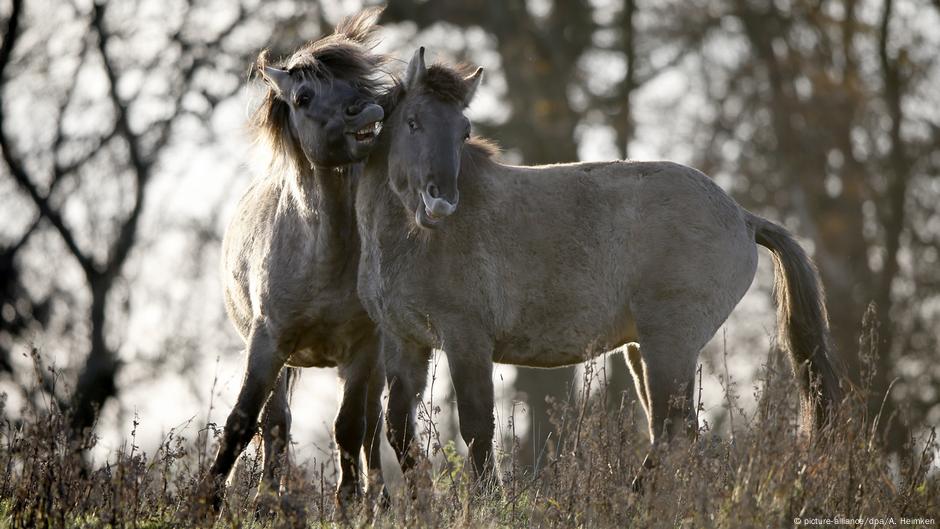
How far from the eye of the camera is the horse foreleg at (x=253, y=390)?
7512 mm

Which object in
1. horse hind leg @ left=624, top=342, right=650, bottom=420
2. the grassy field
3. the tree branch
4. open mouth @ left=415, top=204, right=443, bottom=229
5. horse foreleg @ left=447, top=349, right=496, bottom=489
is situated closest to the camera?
the grassy field

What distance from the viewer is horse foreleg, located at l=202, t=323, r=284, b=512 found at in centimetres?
751

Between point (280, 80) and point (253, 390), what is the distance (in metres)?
1.88

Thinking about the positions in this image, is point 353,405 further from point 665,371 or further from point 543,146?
point 543,146

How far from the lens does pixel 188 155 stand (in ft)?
65.3

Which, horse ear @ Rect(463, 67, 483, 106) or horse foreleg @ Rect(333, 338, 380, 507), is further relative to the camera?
horse foreleg @ Rect(333, 338, 380, 507)

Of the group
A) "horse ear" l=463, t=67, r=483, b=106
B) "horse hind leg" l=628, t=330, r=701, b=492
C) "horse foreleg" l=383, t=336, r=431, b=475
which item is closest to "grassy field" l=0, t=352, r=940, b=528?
"horse hind leg" l=628, t=330, r=701, b=492

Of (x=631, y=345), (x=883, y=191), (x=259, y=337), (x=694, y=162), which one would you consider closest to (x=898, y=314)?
(x=883, y=191)

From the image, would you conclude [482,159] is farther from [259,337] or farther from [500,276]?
[259,337]

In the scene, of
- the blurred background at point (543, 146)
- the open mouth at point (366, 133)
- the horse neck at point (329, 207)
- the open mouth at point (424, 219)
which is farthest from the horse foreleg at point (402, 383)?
the blurred background at point (543, 146)

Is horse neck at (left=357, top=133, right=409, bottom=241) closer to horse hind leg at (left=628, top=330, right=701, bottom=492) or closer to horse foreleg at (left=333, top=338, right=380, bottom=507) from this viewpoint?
horse foreleg at (left=333, top=338, right=380, bottom=507)

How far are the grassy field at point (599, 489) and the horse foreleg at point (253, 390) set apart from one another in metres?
0.80

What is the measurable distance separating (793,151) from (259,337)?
53.4ft

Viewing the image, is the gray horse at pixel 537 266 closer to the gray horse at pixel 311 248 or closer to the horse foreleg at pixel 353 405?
the gray horse at pixel 311 248
